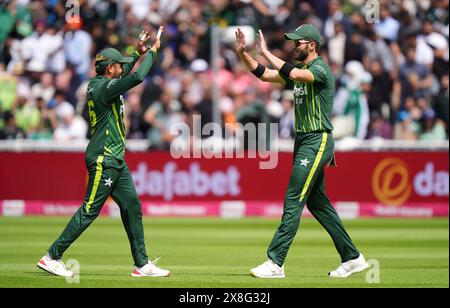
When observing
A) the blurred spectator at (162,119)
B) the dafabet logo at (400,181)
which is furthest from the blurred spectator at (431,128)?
the blurred spectator at (162,119)

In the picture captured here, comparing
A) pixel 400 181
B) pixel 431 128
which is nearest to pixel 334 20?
pixel 431 128

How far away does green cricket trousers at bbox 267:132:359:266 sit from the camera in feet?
34.7

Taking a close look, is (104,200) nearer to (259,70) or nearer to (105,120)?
(105,120)

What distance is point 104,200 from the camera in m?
10.8

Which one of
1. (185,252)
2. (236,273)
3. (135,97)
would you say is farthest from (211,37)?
(236,273)

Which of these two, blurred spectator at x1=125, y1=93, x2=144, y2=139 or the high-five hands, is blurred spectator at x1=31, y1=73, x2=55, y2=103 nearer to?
blurred spectator at x1=125, y1=93, x2=144, y2=139

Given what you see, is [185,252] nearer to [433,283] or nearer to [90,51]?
[433,283]

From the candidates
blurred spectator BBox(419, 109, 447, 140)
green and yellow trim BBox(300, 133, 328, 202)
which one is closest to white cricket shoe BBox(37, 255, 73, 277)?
green and yellow trim BBox(300, 133, 328, 202)

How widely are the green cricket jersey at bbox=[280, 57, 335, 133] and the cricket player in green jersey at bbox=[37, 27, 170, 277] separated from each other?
1.59 meters

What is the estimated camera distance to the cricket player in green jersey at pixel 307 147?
10.6 m

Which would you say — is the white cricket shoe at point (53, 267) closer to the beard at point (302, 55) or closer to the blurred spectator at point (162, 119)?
the beard at point (302, 55)

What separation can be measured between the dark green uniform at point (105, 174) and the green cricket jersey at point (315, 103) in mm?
1613

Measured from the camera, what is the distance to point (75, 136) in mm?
21859

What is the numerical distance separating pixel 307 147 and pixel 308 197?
1.83 feet
